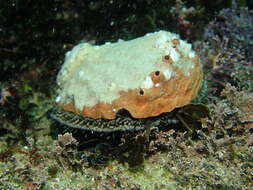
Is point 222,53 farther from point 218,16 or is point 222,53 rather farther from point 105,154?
point 105,154

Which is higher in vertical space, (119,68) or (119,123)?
(119,68)

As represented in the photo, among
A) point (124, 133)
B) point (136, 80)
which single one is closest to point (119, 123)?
point (124, 133)

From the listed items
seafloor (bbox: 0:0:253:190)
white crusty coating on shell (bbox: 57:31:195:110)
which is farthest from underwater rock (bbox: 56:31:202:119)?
seafloor (bbox: 0:0:253:190)

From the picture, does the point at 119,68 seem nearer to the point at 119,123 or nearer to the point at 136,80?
the point at 136,80

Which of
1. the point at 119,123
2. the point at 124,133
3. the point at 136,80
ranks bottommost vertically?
the point at 124,133

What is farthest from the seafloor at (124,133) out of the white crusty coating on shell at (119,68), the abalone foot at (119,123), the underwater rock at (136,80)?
the white crusty coating on shell at (119,68)

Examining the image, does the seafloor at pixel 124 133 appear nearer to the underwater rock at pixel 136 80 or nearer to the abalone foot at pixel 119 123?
the abalone foot at pixel 119 123
